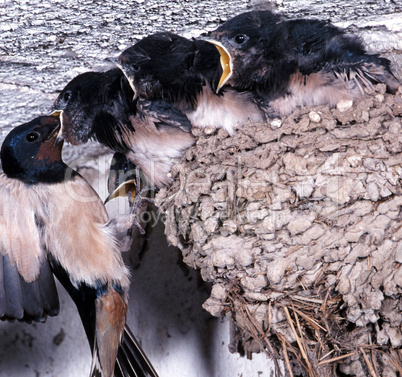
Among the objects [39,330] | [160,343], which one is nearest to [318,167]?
[160,343]

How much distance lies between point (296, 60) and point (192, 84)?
32 centimetres

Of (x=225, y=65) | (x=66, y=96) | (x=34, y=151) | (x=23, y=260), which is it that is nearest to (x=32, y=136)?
(x=34, y=151)

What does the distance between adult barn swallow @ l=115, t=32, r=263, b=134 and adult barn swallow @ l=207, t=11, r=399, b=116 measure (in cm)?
8

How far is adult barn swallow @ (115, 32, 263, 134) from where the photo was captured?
1.63 meters

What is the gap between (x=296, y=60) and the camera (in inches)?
62.6

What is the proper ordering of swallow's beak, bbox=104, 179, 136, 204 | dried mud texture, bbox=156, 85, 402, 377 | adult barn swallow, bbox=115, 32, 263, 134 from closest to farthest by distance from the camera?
dried mud texture, bbox=156, 85, 402, 377 → adult barn swallow, bbox=115, 32, 263, 134 → swallow's beak, bbox=104, 179, 136, 204

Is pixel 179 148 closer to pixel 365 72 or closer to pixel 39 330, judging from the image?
pixel 365 72

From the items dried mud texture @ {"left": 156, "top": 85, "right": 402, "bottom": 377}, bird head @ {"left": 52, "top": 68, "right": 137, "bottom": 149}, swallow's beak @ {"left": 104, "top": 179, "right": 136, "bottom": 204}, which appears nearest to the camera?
dried mud texture @ {"left": 156, "top": 85, "right": 402, "bottom": 377}

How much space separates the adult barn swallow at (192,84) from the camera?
64.4 inches

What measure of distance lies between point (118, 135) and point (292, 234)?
637mm

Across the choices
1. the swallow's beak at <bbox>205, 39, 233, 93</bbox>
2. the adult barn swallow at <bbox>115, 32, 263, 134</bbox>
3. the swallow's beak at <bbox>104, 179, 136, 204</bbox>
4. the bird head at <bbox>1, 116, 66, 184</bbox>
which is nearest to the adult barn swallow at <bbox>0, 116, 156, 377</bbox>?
the bird head at <bbox>1, 116, 66, 184</bbox>

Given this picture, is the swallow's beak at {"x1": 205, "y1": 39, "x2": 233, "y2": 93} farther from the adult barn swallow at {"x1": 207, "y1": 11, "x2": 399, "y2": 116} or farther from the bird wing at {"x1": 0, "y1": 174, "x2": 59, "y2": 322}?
the bird wing at {"x1": 0, "y1": 174, "x2": 59, "y2": 322}

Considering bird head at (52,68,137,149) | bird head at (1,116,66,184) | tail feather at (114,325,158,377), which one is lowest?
tail feather at (114,325,158,377)

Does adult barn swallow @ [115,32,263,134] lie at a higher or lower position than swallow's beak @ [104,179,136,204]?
higher
